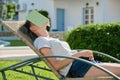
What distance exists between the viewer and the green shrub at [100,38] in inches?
400

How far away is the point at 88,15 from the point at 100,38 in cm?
1625

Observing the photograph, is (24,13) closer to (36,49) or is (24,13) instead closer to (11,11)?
(11,11)

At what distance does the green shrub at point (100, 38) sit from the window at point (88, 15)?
15.5 m

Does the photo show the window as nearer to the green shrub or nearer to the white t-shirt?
the green shrub

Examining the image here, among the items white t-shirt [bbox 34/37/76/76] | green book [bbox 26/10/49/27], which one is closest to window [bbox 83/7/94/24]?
green book [bbox 26/10/49/27]

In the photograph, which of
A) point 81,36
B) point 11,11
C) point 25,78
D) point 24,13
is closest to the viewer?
point 25,78

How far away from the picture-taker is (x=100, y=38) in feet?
34.2

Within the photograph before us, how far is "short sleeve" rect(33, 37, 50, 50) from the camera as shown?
514 cm

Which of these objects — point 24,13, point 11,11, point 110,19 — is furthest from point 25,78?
point 11,11

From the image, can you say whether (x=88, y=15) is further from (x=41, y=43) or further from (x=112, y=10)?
(x=41, y=43)

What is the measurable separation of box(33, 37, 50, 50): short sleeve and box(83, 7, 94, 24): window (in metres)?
21.3

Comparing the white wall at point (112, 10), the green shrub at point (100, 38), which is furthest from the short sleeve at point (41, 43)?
the white wall at point (112, 10)

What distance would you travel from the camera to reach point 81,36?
10.9m

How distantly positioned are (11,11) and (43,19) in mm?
32591
